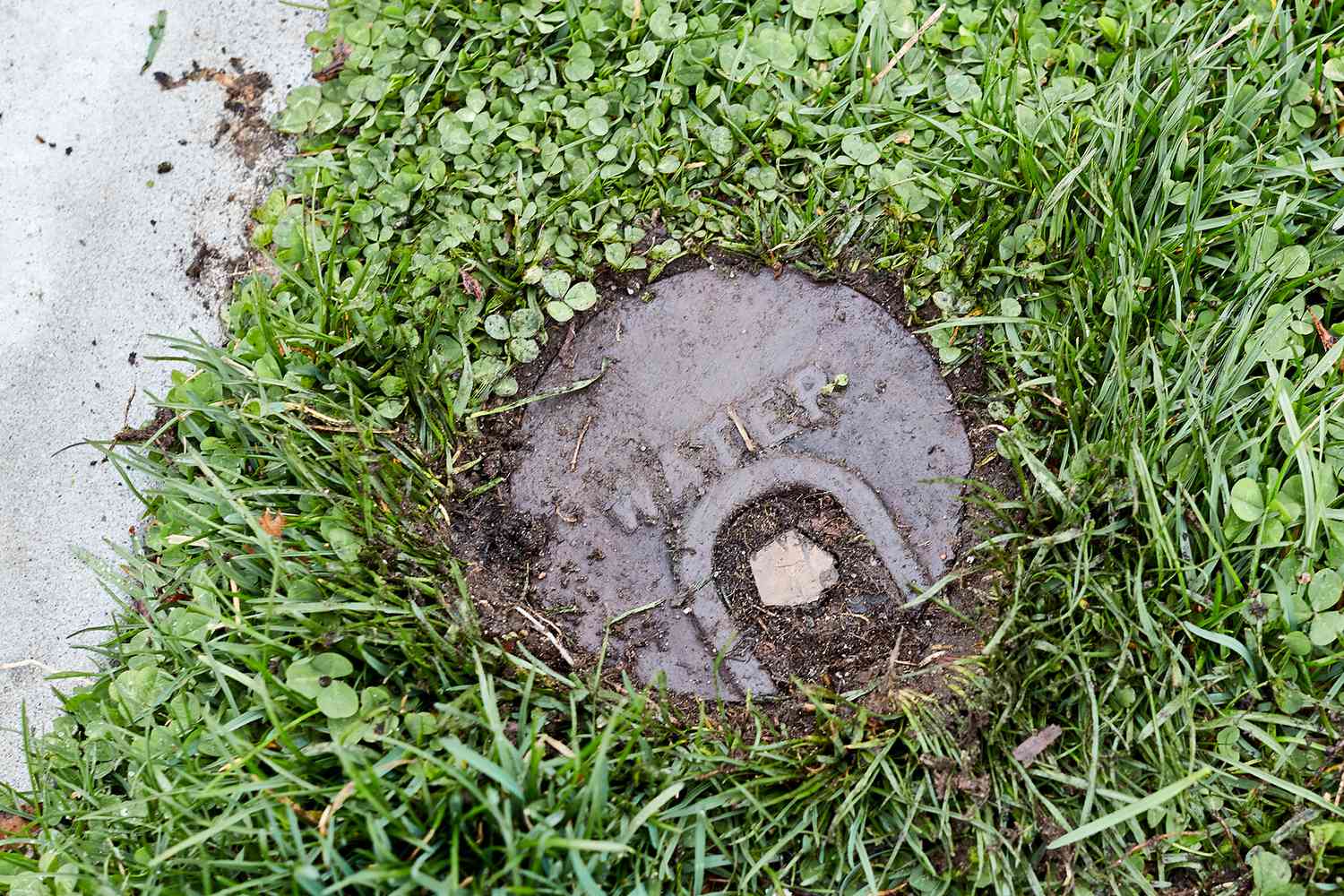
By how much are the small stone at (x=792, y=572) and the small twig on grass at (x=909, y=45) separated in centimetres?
113

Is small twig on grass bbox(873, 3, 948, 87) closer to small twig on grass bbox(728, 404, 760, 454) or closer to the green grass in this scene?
the green grass

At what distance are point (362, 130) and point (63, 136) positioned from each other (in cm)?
79

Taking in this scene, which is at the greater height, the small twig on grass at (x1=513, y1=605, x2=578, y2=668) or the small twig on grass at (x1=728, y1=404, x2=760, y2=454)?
the small twig on grass at (x1=728, y1=404, x2=760, y2=454)

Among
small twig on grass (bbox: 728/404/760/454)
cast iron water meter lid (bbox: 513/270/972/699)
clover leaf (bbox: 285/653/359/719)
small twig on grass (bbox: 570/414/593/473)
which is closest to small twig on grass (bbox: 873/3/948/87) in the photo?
cast iron water meter lid (bbox: 513/270/972/699)

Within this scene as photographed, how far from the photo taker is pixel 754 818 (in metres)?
1.91

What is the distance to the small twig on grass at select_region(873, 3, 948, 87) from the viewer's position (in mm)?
2311

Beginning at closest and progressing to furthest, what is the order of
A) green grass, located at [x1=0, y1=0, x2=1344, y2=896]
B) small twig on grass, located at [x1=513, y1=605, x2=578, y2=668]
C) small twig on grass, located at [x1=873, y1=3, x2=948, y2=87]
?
green grass, located at [x1=0, y1=0, x2=1344, y2=896] → small twig on grass, located at [x1=513, y1=605, x2=578, y2=668] → small twig on grass, located at [x1=873, y1=3, x2=948, y2=87]

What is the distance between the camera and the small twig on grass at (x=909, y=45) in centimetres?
231

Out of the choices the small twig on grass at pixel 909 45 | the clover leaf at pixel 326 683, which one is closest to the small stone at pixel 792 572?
the clover leaf at pixel 326 683

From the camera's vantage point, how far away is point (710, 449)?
2.14m

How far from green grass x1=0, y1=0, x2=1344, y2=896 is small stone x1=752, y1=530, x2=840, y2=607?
9.3 inches

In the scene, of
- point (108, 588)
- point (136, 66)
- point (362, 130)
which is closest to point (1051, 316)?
point (362, 130)

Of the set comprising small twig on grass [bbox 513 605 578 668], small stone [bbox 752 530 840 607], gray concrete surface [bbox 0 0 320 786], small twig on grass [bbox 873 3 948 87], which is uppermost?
gray concrete surface [bbox 0 0 320 786]

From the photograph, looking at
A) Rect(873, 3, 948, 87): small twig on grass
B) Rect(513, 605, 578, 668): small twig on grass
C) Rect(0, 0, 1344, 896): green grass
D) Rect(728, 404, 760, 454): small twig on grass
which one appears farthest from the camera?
Rect(873, 3, 948, 87): small twig on grass
